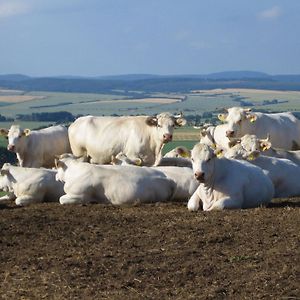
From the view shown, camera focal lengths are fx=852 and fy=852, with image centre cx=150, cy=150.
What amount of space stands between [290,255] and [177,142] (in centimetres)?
1526

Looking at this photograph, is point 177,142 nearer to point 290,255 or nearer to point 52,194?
point 52,194

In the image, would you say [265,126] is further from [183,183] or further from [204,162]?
[204,162]

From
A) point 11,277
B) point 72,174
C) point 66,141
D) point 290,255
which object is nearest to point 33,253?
point 11,277

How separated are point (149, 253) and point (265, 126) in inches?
446

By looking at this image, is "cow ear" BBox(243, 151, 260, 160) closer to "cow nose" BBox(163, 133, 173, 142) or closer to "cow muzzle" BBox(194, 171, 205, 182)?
"cow muzzle" BBox(194, 171, 205, 182)

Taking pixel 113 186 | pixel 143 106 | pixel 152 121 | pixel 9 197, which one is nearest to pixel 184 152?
pixel 113 186

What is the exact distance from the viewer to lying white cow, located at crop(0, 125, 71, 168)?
2131cm

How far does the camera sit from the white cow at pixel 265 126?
814 inches

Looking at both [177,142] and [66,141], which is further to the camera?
[177,142]

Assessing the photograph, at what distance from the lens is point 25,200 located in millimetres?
15391

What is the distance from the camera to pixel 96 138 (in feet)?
67.6

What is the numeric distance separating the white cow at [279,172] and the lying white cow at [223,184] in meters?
1.39

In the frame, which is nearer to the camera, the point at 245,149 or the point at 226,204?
the point at 226,204

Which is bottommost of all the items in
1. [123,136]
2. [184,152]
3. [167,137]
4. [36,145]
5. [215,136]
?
[36,145]
